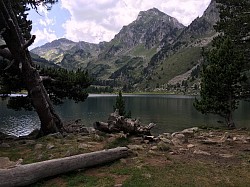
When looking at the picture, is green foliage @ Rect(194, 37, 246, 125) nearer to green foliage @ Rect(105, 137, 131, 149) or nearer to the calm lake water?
green foliage @ Rect(105, 137, 131, 149)

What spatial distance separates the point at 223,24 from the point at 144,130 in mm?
20745

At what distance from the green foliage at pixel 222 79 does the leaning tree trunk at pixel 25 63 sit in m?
17.0

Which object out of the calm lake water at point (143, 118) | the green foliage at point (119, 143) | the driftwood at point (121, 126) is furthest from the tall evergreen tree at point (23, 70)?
the calm lake water at point (143, 118)

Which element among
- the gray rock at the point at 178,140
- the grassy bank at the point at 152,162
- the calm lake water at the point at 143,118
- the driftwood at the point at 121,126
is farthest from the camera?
the calm lake water at the point at 143,118

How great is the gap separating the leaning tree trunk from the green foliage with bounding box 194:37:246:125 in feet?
55.8

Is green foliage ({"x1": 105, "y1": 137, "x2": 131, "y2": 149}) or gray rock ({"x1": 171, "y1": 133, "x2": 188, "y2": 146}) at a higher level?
green foliage ({"x1": 105, "y1": 137, "x2": 131, "y2": 149})

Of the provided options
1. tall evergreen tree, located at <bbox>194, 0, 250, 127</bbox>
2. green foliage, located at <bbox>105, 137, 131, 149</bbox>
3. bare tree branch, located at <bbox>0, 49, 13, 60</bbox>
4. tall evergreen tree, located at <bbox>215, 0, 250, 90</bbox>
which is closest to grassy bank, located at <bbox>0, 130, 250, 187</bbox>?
green foliage, located at <bbox>105, 137, 131, 149</bbox>

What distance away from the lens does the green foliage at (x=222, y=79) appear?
1190 inches

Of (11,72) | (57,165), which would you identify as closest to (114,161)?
(57,165)

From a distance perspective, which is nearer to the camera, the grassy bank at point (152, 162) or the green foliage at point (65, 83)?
the grassy bank at point (152, 162)

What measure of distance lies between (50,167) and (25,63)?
11474mm

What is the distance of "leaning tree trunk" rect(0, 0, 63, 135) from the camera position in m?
19.8

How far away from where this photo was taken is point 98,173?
41.8 ft

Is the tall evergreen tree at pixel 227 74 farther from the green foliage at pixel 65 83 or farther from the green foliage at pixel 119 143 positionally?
the green foliage at pixel 119 143
